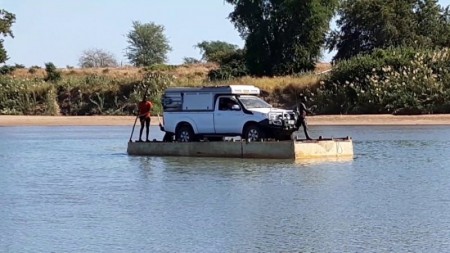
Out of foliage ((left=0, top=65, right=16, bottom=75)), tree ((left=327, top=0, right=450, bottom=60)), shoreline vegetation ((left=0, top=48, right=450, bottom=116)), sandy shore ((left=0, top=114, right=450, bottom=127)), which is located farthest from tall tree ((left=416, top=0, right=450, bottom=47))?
foliage ((left=0, top=65, right=16, bottom=75))

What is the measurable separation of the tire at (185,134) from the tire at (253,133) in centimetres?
197

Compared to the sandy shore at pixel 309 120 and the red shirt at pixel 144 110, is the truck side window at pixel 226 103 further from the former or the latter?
the sandy shore at pixel 309 120

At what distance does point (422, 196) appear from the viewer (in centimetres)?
2062

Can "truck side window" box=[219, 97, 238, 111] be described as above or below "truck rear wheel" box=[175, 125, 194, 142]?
above

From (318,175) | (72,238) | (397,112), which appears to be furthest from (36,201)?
(397,112)

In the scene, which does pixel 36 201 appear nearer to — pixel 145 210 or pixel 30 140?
pixel 145 210

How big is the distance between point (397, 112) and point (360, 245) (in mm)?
37797

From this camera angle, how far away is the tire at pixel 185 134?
101 ft

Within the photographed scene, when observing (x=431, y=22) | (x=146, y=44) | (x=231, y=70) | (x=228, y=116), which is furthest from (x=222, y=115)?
(x=146, y=44)

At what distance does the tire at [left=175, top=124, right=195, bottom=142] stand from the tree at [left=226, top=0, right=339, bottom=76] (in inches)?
1520

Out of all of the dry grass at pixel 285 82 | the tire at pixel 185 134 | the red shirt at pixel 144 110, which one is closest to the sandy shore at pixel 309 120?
the dry grass at pixel 285 82

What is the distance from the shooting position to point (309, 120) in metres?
51.7

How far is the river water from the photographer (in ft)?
52.0

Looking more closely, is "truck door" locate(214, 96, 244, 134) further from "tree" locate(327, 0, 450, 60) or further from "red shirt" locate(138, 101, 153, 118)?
"tree" locate(327, 0, 450, 60)
